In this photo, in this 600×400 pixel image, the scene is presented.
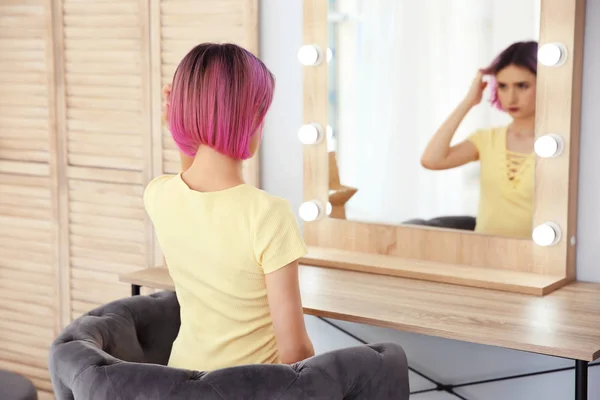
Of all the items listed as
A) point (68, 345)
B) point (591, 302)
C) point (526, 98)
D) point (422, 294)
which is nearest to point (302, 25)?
point (526, 98)

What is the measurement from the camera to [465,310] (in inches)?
74.5

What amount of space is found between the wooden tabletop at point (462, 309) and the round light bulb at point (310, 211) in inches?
9.9

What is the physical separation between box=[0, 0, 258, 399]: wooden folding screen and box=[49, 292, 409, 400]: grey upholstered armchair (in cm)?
117

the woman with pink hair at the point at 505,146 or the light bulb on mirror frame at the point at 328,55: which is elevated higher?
the light bulb on mirror frame at the point at 328,55

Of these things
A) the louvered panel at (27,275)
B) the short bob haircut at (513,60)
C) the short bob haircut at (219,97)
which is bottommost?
the louvered panel at (27,275)

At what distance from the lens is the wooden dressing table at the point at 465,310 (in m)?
1.65

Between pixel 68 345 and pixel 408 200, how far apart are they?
3.65ft

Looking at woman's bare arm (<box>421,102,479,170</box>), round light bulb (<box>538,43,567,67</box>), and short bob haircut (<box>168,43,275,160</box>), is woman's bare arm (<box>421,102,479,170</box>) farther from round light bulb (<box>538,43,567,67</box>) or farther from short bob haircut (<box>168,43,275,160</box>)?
short bob haircut (<box>168,43,275,160</box>)

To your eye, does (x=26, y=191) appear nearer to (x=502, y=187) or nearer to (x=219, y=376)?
(x=502, y=187)

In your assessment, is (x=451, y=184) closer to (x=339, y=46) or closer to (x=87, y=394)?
(x=339, y=46)

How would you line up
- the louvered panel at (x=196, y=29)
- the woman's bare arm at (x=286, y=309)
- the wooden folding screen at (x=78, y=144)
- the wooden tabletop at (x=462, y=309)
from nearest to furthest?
the woman's bare arm at (x=286, y=309) → the wooden tabletop at (x=462, y=309) → the louvered panel at (x=196, y=29) → the wooden folding screen at (x=78, y=144)

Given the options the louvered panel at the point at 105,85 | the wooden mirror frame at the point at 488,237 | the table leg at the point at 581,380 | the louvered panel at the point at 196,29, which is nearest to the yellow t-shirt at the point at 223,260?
the table leg at the point at 581,380

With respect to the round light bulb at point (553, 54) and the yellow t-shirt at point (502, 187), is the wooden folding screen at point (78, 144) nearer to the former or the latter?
the yellow t-shirt at point (502, 187)

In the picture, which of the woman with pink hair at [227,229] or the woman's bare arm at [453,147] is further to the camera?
the woman's bare arm at [453,147]
